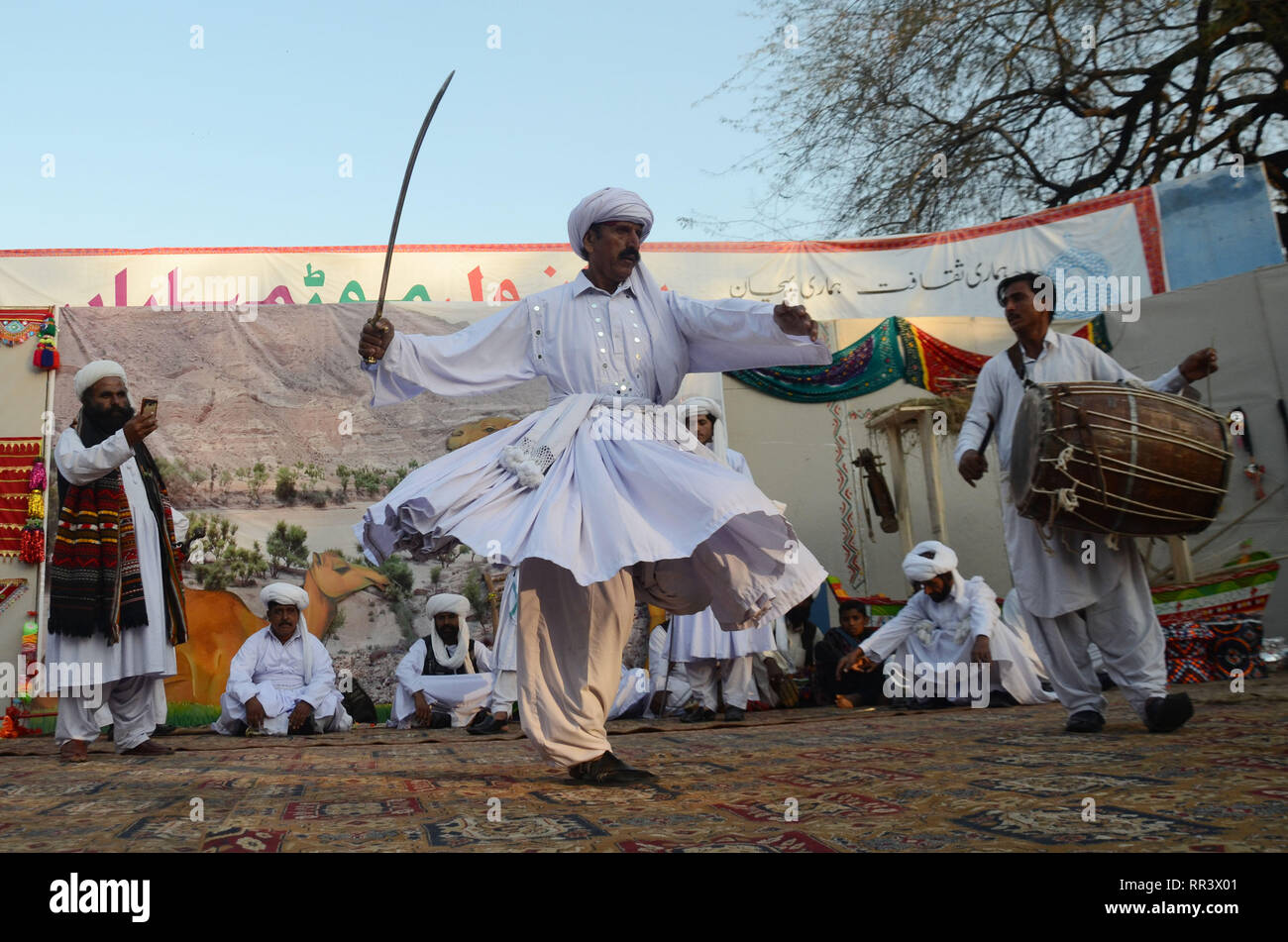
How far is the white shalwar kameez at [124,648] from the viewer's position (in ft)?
16.4

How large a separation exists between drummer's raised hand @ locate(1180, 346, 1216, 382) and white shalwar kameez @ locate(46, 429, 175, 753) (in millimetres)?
4114

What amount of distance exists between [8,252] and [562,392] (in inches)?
323

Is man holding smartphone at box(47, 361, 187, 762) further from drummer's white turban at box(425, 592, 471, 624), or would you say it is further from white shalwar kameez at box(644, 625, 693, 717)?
white shalwar kameez at box(644, 625, 693, 717)

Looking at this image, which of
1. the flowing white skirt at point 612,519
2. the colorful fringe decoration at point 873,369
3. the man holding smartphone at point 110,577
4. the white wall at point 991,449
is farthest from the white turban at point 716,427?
the flowing white skirt at point 612,519

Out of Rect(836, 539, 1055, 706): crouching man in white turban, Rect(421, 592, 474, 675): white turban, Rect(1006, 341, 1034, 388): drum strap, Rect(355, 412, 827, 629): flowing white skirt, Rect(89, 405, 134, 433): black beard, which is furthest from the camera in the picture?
Rect(421, 592, 474, 675): white turban

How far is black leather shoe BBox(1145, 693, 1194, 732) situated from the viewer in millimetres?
3908

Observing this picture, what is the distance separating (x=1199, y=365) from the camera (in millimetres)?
4059

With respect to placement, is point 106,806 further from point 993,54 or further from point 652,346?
point 993,54

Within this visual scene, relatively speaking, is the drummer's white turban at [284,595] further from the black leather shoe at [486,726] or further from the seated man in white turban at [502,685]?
the black leather shoe at [486,726]

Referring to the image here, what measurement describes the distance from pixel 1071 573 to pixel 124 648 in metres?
4.00

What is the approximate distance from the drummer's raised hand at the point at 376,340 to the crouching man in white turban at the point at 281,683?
178 inches

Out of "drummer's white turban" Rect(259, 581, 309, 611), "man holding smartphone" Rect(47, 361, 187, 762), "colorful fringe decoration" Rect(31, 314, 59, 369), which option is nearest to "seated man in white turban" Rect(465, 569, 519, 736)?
"drummer's white turban" Rect(259, 581, 309, 611)
